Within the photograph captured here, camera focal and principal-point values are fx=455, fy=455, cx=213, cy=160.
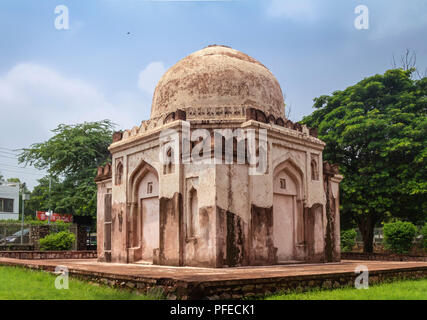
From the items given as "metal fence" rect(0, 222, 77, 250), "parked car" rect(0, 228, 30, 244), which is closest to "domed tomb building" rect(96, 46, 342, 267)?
"metal fence" rect(0, 222, 77, 250)

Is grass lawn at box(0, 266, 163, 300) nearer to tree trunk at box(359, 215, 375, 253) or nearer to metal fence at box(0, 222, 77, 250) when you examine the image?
tree trunk at box(359, 215, 375, 253)

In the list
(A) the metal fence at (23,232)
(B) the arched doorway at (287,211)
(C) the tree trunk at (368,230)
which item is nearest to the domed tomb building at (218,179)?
(B) the arched doorway at (287,211)

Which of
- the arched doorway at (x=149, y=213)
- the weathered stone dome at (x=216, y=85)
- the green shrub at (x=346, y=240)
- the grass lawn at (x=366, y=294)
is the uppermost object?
the weathered stone dome at (x=216, y=85)

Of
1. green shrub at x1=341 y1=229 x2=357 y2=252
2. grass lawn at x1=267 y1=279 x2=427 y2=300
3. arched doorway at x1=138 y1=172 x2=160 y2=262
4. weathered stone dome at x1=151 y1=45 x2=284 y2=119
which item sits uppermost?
weathered stone dome at x1=151 y1=45 x2=284 y2=119

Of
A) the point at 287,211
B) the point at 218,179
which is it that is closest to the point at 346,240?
the point at 287,211

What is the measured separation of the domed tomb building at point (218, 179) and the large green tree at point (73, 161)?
10088mm

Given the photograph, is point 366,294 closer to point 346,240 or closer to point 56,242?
point 346,240

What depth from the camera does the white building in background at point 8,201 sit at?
35.0 m

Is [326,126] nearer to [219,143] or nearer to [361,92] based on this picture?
[361,92]

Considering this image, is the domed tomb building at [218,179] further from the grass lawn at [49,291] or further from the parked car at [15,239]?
the parked car at [15,239]

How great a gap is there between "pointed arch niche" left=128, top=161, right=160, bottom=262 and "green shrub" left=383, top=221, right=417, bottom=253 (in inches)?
380

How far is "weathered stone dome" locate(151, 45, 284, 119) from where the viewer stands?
1165cm

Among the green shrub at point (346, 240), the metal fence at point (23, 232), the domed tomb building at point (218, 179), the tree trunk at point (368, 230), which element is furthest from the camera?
the metal fence at point (23, 232)

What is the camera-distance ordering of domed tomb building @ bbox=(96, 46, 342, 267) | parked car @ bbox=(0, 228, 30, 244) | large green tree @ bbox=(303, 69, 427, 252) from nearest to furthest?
domed tomb building @ bbox=(96, 46, 342, 267), large green tree @ bbox=(303, 69, 427, 252), parked car @ bbox=(0, 228, 30, 244)
